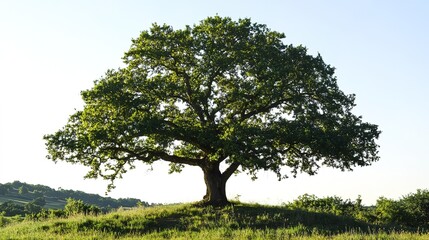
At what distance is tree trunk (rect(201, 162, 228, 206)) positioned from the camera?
37.9 metres

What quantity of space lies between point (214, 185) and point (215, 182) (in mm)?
255

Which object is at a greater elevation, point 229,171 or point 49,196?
point 49,196

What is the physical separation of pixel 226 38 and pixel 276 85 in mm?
5748

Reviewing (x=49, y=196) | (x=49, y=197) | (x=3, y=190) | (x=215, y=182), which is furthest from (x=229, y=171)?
(x=49, y=196)

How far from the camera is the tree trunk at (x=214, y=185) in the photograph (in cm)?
3791

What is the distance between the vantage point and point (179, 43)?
3853 cm

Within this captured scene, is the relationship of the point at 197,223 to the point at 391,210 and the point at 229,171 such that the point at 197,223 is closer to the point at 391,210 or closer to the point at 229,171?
the point at 229,171

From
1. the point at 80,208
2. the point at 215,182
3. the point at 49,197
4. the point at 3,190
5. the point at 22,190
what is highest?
the point at 22,190

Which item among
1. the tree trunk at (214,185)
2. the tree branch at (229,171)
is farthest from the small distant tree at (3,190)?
the tree branch at (229,171)

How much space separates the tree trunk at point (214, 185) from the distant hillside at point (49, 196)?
10646 cm

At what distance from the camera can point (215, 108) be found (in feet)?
124

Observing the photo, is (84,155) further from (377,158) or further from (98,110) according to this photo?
(377,158)

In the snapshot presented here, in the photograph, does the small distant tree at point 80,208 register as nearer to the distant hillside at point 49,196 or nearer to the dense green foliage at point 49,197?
the dense green foliage at point 49,197

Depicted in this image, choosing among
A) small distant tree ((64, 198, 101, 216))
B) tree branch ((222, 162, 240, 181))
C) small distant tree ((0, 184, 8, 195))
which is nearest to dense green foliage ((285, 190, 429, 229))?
tree branch ((222, 162, 240, 181))
